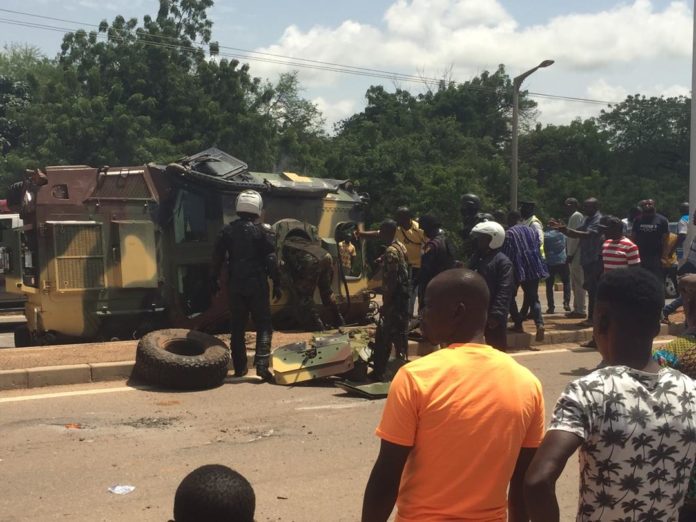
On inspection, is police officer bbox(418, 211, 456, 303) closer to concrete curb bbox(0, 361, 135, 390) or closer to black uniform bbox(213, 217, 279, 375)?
black uniform bbox(213, 217, 279, 375)

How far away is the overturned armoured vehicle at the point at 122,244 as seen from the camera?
30.5 ft

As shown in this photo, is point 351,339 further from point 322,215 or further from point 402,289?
point 322,215

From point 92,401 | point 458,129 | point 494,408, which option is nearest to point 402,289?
point 92,401

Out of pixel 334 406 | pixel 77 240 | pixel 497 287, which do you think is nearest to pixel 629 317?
pixel 497 287

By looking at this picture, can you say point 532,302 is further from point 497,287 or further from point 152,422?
point 152,422

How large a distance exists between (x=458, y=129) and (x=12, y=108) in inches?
868

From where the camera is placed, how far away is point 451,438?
2277 mm

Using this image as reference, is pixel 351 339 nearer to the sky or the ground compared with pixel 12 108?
nearer to the ground

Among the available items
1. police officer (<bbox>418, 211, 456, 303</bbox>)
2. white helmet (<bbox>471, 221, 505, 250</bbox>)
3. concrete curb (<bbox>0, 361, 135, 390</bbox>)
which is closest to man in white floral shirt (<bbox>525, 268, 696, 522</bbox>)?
white helmet (<bbox>471, 221, 505, 250</bbox>)

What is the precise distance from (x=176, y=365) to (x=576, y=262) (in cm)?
724

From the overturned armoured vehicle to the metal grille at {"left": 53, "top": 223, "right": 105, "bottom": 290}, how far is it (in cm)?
1

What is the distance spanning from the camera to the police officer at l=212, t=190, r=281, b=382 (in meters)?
8.03

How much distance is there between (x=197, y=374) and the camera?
759 centimetres

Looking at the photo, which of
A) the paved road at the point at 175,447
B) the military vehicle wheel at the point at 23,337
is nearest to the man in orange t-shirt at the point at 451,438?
the paved road at the point at 175,447
